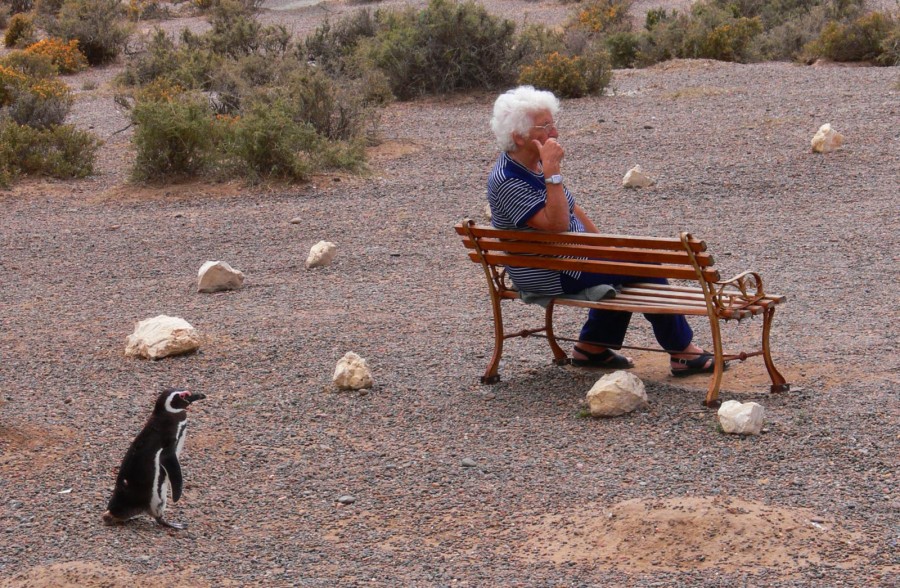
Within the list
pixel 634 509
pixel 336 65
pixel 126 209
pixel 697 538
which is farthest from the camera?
pixel 336 65

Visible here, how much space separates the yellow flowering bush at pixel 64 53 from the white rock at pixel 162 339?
57.3 ft

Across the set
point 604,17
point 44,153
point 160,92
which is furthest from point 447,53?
point 604,17

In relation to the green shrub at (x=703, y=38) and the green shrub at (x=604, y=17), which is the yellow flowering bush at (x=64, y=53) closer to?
the green shrub at (x=604, y=17)

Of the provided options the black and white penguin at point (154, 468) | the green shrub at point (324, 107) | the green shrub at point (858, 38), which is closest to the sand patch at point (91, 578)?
the black and white penguin at point (154, 468)

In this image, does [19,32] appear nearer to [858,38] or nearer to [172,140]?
[172,140]

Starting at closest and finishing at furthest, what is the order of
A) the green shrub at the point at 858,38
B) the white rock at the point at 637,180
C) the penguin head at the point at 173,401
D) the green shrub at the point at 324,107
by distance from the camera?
1. the penguin head at the point at 173,401
2. the white rock at the point at 637,180
3. the green shrub at the point at 324,107
4. the green shrub at the point at 858,38

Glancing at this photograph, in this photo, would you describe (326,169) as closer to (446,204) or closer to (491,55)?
(446,204)

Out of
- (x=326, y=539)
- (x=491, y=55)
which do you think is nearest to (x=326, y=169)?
(x=491, y=55)

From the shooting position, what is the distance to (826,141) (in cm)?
1076

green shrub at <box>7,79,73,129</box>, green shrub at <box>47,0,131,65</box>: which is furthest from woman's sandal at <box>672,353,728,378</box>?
green shrub at <box>47,0,131,65</box>

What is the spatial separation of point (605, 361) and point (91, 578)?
3093 millimetres

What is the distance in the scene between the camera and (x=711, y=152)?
37.1 feet

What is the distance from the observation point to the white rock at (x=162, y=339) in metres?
6.44

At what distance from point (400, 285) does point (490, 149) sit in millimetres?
4847
